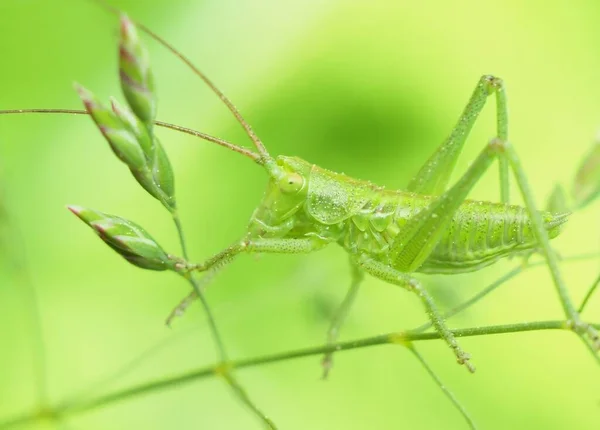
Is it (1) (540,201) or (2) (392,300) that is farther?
(1) (540,201)

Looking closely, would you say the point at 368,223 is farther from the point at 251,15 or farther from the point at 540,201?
the point at 251,15

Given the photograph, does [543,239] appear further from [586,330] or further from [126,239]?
[126,239]

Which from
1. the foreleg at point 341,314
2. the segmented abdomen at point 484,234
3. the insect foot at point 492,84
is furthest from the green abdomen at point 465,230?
the insect foot at point 492,84

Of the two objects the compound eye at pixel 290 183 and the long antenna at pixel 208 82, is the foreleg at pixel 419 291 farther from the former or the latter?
the long antenna at pixel 208 82

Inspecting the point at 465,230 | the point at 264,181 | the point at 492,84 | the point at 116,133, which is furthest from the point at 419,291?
the point at 264,181

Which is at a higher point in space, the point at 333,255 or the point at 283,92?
→ the point at 283,92

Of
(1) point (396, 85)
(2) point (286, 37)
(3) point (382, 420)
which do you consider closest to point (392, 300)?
(3) point (382, 420)
